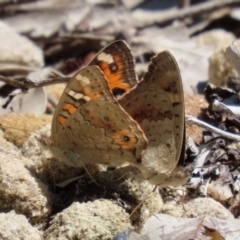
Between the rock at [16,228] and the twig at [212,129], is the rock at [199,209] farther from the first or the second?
the rock at [16,228]

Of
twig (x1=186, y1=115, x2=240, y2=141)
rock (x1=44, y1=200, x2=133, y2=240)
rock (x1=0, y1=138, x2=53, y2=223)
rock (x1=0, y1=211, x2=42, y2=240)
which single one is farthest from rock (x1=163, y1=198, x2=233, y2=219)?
rock (x1=0, y1=211, x2=42, y2=240)

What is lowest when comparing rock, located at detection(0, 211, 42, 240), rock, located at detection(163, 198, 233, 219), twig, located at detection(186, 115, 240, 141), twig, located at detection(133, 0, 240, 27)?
twig, located at detection(133, 0, 240, 27)

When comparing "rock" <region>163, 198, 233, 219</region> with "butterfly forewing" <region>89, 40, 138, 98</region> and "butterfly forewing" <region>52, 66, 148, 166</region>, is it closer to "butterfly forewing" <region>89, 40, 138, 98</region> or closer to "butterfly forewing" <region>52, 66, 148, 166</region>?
"butterfly forewing" <region>52, 66, 148, 166</region>

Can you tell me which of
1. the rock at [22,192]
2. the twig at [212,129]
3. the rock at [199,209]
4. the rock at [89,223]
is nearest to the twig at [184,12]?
the twig at [212,129]

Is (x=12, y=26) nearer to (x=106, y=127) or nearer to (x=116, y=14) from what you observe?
(x=116, y=14)

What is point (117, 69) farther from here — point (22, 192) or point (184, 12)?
point (184, 12)

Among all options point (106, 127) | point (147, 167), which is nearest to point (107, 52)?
point (106, 127)
